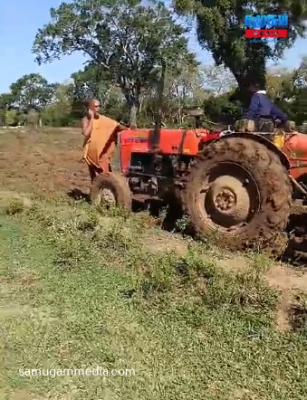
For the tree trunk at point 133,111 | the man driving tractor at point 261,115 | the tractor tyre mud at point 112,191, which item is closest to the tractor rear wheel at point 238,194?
the man driving tractor at point 261,115

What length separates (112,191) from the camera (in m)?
8.55

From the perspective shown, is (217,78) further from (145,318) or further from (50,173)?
(145,318)

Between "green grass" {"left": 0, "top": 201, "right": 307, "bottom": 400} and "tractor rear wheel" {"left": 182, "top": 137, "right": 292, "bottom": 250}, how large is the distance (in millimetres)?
545

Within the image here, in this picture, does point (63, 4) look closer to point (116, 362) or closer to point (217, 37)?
point (217, 37)

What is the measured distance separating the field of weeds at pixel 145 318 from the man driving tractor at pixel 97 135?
2.80 m

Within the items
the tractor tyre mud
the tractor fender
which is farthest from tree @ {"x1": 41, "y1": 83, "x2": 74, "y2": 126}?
the tractor fender

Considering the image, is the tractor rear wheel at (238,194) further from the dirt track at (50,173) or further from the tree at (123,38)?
the tree at (123,38)

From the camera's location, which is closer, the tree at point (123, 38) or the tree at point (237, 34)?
the tree at point (237, 34)

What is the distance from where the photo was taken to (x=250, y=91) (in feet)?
24.7

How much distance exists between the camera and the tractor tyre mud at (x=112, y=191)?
27.5 ft

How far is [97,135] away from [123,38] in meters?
29.4

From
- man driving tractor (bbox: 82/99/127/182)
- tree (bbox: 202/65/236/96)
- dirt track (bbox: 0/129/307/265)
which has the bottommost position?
dirt track (bbox: 0/129/307/265)

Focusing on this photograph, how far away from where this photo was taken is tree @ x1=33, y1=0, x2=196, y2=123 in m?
36.6

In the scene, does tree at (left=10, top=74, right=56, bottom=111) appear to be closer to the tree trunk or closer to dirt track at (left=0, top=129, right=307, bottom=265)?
the tree trunk
